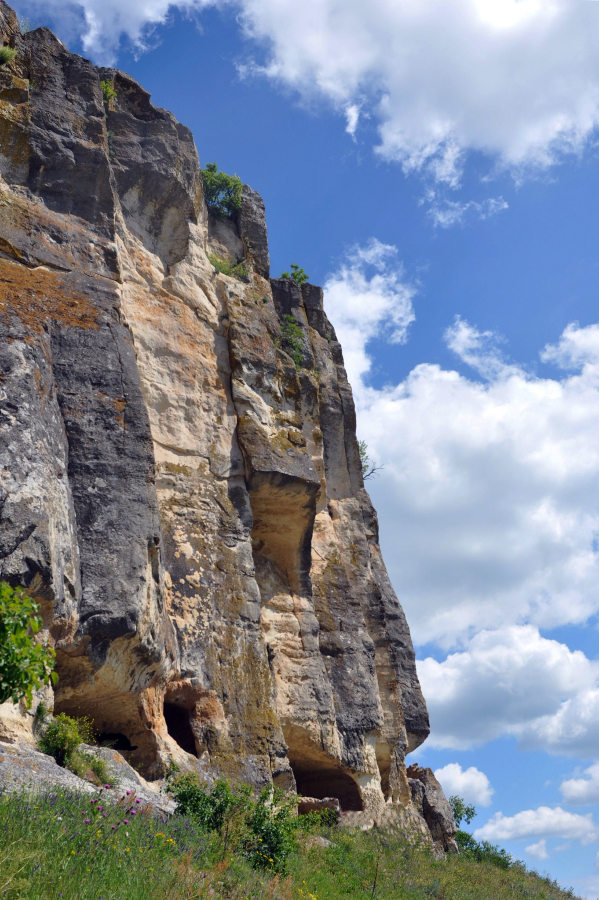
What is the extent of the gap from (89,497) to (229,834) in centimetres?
565

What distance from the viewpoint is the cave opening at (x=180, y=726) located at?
50.2 feet

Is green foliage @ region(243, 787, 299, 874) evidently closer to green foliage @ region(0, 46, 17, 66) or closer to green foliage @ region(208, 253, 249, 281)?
green foliage @ region(208, 253, 249, 281)

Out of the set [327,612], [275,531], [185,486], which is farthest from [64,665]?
[327,612]

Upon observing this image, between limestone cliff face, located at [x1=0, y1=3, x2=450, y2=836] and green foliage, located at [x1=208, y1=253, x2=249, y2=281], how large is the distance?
0.23 metres

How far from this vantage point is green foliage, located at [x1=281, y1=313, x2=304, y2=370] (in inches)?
948

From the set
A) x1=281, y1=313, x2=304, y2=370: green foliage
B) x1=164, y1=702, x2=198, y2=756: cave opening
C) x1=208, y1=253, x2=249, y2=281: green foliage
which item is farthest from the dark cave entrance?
x1=208, y1=253, x2=249, y2=281: green foliage

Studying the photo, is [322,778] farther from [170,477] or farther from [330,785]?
[170,477]

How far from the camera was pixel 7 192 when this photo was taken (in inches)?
618

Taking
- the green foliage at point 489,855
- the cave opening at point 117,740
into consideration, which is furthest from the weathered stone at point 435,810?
the cave opening at point 117,740

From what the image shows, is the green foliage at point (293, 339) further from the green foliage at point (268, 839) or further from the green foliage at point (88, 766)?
the green foliage at point (268, 839)

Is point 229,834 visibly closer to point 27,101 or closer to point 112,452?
point 112,452

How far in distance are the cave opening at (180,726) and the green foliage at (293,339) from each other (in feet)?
35.2

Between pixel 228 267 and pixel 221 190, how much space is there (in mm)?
2630

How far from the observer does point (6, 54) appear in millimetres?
16578
